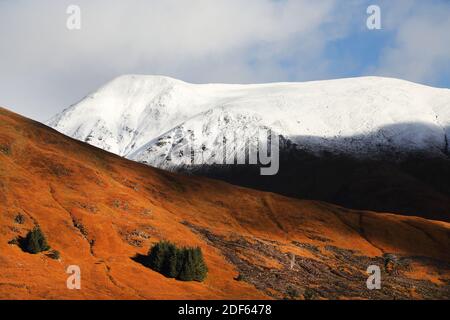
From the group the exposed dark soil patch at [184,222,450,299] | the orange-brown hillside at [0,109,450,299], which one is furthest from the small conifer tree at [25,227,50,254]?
the exposed dark soil patch at [184,222,450,299]

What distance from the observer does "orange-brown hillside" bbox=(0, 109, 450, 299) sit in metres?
54.8

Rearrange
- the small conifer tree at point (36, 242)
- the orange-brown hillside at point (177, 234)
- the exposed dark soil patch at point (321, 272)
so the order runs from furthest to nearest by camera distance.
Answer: the exposed dark soil patch at point (321, 272) < the small conifer tree at point (36, 242) < the orange-brown hillside at point (177, 234)

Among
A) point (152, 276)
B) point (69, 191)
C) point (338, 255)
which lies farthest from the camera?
point (338, 255)

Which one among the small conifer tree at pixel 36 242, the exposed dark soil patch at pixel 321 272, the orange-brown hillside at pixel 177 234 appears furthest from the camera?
the exposed dark soil patch at pixel 321 272

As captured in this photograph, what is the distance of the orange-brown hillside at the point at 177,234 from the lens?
5475 centimetres

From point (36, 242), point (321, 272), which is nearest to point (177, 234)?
point (321, 272)

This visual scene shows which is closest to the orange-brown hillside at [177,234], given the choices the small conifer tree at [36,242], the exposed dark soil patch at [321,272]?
the exposed dark soil patch at [321,272]

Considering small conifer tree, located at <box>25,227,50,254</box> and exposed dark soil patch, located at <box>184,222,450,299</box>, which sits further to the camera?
exposed dark soil patch, located at <box>184,222,450,299</box>

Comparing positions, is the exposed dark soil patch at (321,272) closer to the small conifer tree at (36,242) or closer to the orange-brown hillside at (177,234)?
the orange-brown hillside at (177,234)

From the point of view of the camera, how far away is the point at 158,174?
99.3m

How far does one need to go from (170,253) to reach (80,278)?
10579 millimetres

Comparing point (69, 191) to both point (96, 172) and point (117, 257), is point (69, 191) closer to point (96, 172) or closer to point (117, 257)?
point (96, 172)

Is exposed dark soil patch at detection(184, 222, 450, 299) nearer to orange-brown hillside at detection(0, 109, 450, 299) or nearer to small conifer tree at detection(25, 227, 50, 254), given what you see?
orange-brown hillside at detection(0, 109, 450, 299)
